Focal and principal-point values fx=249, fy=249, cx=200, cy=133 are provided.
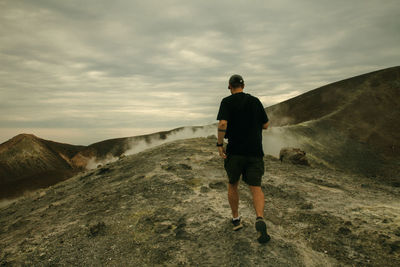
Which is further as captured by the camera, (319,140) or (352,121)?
(352,121)

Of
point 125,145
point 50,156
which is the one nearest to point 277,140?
point 125,145

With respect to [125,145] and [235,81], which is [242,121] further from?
[125,145]

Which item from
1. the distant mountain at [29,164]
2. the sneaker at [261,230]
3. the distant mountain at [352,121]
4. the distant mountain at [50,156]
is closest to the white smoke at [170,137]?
the distant mountain at [50,156]

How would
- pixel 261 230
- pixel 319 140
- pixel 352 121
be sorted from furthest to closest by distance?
pixel 352 121
pixel 319 140
pixel 261 230

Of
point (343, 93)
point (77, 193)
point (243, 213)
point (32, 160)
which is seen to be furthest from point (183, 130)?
point (243, 213)

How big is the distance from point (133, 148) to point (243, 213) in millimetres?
28322

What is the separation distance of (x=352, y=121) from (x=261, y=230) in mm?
28533

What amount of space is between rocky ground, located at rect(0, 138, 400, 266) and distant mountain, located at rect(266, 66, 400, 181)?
1506 cm

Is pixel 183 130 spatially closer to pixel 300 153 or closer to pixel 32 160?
pixel 32 160

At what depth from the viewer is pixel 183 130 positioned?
33.3m

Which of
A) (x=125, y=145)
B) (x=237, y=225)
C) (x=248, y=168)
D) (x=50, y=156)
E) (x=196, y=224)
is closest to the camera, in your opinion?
(x=248, y=168)

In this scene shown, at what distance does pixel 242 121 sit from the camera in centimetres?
376

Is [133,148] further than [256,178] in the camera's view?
Yes

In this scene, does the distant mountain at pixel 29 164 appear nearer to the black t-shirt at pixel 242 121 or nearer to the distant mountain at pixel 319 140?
the distant mountain at pixel 319 140
